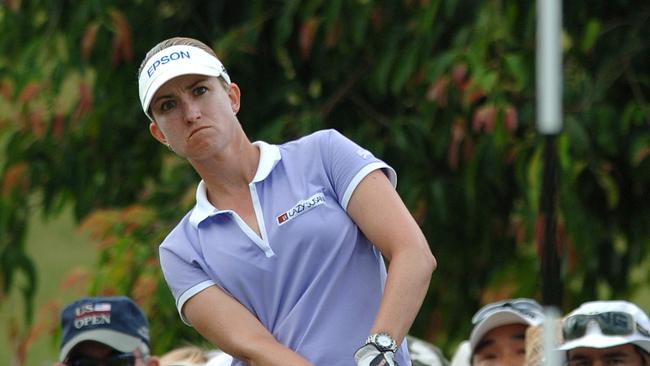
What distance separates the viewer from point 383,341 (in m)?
4.20

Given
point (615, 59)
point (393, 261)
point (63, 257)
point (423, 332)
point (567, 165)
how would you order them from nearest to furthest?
point (393, 261), point (567, 165), point (615, 59), point (423, 332), point (63, 257)

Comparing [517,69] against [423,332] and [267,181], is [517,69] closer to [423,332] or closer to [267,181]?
[423,332]

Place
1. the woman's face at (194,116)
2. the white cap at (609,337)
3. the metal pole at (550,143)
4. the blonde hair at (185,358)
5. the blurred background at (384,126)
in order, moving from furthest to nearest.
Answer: the blurred background at (384,126)
the blonde hair at (185,358)
the white cap at (609,337)
the woman's face at (194,116)
the metal pole at (550,143)

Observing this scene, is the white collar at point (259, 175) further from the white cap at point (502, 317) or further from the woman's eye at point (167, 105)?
the white cap at point (502, 317)

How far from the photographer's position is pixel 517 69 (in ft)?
24.9

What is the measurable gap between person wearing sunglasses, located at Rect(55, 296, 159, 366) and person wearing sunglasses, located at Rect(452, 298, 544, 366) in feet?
3.70

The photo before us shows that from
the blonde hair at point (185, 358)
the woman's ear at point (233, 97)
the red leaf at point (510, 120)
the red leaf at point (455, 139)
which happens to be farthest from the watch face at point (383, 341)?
the red leaf at point (455, 139)

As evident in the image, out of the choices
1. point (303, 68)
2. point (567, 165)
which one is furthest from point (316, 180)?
point (303, 68)

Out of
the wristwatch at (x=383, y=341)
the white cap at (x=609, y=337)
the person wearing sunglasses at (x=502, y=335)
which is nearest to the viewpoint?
the wristwatch at (x=383, y=341)

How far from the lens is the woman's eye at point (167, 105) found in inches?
176

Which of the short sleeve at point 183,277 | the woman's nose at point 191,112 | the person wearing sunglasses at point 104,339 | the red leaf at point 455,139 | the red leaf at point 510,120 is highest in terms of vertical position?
the red leaf at point 455,139

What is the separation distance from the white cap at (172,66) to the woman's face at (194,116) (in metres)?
0.02

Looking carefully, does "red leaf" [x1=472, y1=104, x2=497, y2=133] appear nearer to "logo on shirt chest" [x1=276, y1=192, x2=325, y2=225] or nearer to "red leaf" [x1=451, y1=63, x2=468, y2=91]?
"red leaf" [x1=451, y1=63, x2=468, y2=91]

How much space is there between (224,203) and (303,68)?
440cm
